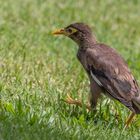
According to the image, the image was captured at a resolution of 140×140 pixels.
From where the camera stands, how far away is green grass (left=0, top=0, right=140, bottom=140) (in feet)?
27.1

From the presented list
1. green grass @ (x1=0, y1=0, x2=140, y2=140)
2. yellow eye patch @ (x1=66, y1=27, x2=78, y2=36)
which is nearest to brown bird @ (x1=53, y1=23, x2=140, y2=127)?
green grass @ (x1=0, y1=0, x2=140, y2=140)

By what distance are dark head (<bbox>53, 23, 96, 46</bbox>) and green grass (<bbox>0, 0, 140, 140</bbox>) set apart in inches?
24.4

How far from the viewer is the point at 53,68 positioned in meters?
11.1

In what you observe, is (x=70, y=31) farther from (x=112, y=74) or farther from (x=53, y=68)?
(x=112, y=74)

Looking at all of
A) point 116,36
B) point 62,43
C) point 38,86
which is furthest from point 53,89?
point 116,36

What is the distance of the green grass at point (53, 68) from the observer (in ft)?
27.1

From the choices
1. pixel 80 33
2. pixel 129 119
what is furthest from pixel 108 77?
pixel 80 33

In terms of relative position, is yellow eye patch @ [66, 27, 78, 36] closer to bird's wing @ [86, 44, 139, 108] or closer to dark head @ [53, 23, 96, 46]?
dark head @ [53, 23, 96, 46]

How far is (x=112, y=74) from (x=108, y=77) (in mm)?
70

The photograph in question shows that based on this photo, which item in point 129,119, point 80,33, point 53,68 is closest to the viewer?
point 129,119

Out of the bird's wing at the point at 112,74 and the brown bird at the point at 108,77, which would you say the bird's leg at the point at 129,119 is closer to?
the brown bird at the point at 108,77

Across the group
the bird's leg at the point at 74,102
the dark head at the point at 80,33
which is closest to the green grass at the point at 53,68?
the bird's leg at the point at 74,102

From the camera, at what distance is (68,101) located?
30.7 feet

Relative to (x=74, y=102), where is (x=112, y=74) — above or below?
above
